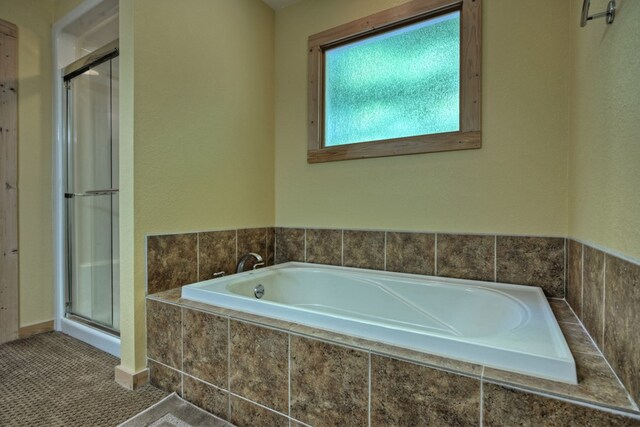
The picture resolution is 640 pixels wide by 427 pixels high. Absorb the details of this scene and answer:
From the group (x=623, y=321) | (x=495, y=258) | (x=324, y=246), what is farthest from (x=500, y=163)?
(x=324, y=246)

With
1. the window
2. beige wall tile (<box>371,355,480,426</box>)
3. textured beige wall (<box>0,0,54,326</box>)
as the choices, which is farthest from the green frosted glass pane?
textured beige wall (<box>0,0,54,326</box>)

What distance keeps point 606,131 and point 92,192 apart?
2.70 metres

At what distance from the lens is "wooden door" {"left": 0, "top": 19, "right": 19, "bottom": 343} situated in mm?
2002

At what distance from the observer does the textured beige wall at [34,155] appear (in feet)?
6.88

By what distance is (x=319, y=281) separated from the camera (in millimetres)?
2080

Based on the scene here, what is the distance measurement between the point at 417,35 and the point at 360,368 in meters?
1.91

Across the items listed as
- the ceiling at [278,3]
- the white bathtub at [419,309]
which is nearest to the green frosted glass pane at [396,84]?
the ceiling at [278,3]

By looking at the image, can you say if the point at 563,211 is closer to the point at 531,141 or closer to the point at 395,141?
the point at 531,141

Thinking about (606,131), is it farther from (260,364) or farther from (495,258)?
(260,364)

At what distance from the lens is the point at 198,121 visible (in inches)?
74.2

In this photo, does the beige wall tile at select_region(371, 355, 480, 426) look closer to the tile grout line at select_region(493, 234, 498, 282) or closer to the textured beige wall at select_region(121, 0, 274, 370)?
the tile grout line at select_region(493, 234, 498, 282)

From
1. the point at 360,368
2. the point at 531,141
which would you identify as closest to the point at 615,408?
the point at 360,368

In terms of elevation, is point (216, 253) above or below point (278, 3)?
below

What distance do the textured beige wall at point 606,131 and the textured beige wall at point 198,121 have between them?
72.1 inches
